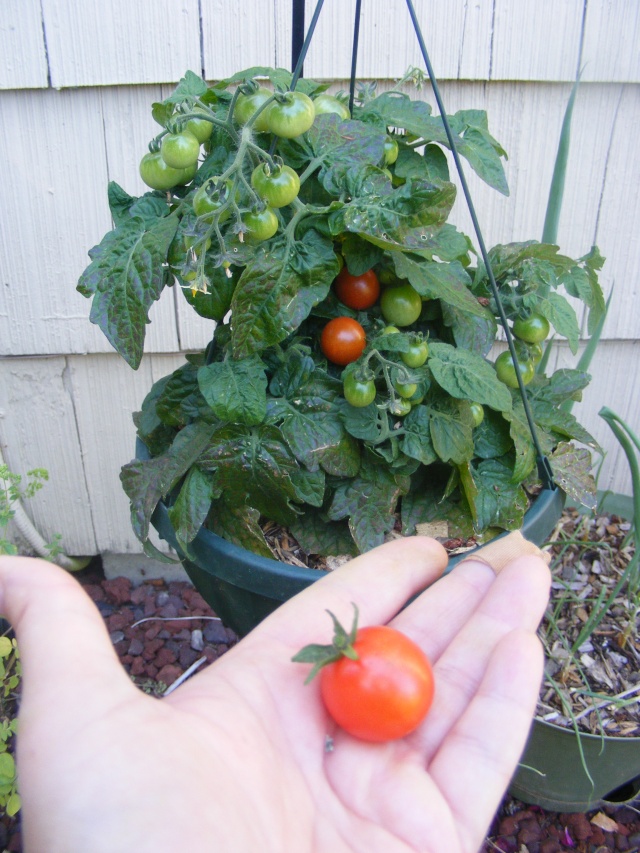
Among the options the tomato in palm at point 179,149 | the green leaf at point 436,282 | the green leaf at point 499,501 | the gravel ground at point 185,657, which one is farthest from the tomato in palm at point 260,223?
the gravel ground at point 185,657

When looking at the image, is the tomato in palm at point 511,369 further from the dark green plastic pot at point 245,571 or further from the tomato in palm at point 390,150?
the tomato in palm at point 390,150

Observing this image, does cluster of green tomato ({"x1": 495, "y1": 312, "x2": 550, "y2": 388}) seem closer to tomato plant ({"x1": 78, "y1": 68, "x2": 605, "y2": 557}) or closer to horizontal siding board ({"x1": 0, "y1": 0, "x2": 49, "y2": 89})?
tomato plant ({"x1": 78, "y1": 68, "x2": 605, "y2": 557})

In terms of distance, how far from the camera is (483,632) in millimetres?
881

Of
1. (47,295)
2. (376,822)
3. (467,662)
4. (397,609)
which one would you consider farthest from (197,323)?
(376,822)

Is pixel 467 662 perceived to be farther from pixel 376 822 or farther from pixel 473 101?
pixel 473 101

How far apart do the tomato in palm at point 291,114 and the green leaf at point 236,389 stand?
1.05ft

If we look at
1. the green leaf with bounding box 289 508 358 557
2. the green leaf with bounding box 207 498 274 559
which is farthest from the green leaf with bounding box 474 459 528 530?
the green leaf with bounding box 207 498 274 559

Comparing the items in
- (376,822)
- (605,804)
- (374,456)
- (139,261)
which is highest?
(139,261)

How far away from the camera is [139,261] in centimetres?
94

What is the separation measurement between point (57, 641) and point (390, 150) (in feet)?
2.73

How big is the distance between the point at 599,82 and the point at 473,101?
0.31m

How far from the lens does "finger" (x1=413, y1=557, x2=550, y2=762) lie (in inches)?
33.2

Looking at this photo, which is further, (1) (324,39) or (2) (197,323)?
(2) (197,323)

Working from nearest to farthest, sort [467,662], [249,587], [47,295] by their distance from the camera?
1. [467,662]
2. [249,587]
3. [47,295]
